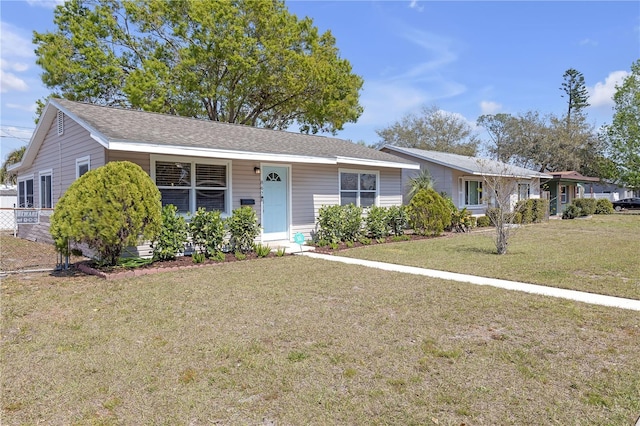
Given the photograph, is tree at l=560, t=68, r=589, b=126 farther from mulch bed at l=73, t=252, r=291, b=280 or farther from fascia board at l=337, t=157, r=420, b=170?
mulch bed at l=73, t=252, r=291, b=280

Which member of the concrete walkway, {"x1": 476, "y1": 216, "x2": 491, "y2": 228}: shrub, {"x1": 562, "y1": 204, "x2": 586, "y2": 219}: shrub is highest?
{"x1": 562, "y1": 204, "x2": 586, "y2": 219}: shrub

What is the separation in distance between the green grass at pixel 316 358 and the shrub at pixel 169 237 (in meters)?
2.20

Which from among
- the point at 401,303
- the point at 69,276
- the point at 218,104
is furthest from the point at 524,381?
the point at 218,104

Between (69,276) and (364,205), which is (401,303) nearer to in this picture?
(69,276)

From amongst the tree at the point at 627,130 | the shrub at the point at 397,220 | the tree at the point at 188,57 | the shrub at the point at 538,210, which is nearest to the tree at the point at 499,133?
the tree at the point at 627,130

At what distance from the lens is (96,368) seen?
3525 mm

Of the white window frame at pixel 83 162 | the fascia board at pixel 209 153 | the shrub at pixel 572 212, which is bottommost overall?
the shrub at pixel 572 212

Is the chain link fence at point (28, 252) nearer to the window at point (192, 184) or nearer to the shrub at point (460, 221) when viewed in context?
the window at point (192, 184)

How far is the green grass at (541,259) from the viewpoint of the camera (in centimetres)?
689

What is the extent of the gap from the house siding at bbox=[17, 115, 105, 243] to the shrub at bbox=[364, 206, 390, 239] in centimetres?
776

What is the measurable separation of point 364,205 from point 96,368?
11.5 meters

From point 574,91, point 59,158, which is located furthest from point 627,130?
point 59,158

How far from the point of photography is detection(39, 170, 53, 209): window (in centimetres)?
1259

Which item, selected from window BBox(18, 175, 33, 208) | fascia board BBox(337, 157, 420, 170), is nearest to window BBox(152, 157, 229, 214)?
fascia board BBox(337, 157, 420, 170)
